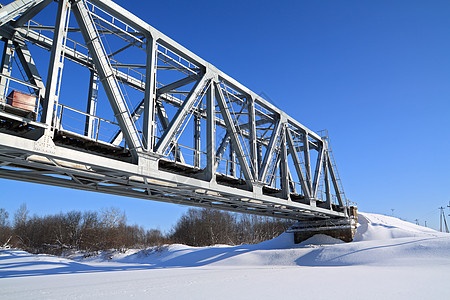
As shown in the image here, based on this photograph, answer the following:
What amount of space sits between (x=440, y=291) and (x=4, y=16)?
16.1m

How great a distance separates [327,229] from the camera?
32500mm

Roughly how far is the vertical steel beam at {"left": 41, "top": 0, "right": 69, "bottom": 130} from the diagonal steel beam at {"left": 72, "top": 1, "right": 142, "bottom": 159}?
0.55m

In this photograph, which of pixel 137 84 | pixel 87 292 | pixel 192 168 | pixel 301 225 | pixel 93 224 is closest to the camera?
pixel 87 292

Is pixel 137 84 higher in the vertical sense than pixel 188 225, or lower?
higher

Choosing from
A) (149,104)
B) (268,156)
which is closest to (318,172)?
(268,156)

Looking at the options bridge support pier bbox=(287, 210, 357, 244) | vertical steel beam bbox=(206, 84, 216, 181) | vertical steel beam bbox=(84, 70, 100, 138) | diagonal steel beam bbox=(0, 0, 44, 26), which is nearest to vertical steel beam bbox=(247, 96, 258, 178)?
vertical steel beam bbox=(206, 84, 216, 181)

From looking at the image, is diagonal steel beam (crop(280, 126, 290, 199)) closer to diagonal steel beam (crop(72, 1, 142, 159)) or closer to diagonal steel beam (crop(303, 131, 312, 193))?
diagonal steel beam (crop(303, 131, 312, 193))

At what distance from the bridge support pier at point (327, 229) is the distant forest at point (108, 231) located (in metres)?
22.4

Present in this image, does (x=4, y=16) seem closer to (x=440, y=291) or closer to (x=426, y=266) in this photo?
Answer: (x=440, y=291)

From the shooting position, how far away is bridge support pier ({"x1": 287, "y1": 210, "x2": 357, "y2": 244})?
31.8 m

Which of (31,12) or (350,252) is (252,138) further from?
(31,12)

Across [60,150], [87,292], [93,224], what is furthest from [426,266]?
[93,224]

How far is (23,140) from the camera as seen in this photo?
352 inches

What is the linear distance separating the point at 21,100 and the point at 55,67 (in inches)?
56.1
